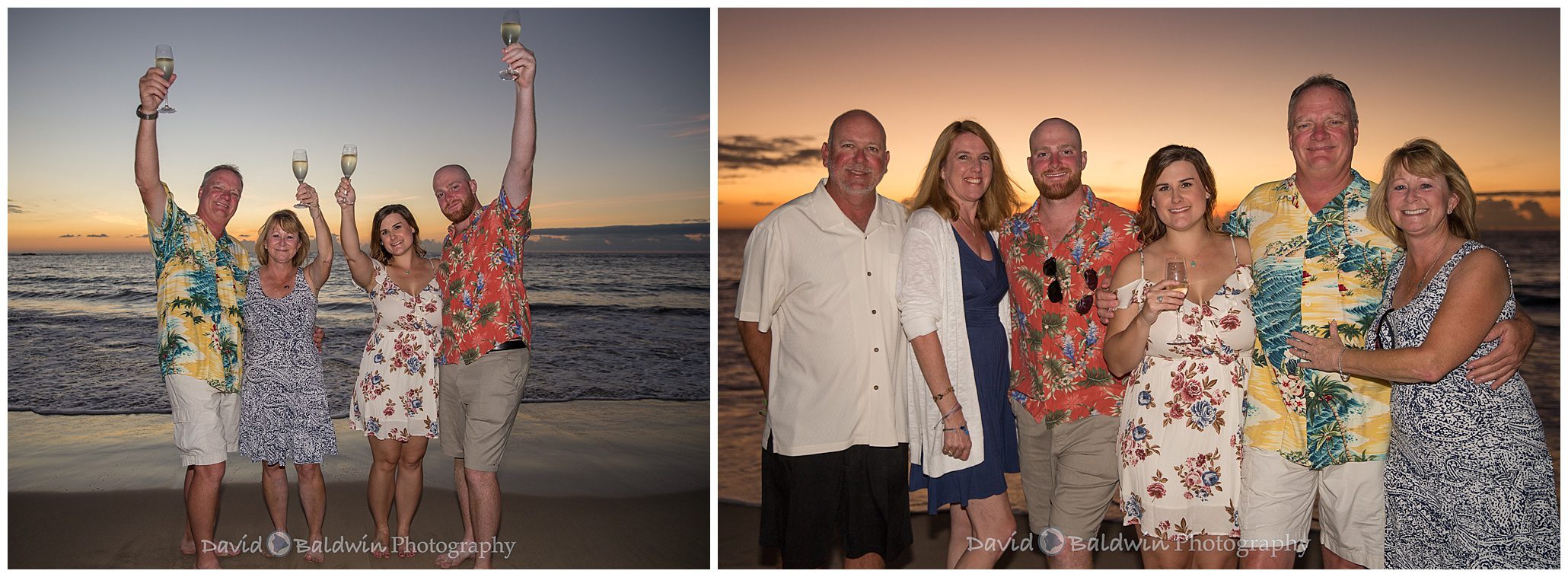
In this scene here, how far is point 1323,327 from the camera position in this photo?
375 cm

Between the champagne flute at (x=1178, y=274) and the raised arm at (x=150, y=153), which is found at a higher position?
the raised arm at (x=150, y=153)

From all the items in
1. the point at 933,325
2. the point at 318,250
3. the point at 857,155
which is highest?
the point at 857,155

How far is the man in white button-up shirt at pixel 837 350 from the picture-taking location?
12.7ft

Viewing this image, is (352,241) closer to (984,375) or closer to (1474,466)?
(984,375)

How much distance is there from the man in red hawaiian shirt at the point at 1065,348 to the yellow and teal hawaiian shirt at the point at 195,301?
11.5 feet

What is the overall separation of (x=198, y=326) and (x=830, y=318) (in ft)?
9.44

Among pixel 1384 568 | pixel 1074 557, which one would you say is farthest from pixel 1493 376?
pixel 1074 557

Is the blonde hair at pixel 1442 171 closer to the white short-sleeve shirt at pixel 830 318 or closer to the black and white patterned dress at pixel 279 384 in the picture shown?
the white short-sleeve shirt at pixel 830 318

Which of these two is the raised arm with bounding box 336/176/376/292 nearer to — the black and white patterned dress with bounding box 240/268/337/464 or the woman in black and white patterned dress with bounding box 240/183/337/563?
the woman in black and white patterned dress with bounding box 240/183/337/563

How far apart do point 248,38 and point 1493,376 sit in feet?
30.8

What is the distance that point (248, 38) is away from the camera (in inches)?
352

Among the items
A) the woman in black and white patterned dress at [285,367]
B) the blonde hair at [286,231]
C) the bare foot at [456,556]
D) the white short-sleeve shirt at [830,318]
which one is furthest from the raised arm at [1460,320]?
the blonde hair at [286,231]

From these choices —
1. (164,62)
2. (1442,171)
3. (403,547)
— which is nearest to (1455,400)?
(1442,171)

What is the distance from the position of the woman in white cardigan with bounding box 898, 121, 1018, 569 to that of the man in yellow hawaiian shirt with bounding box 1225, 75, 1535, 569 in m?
0.94
